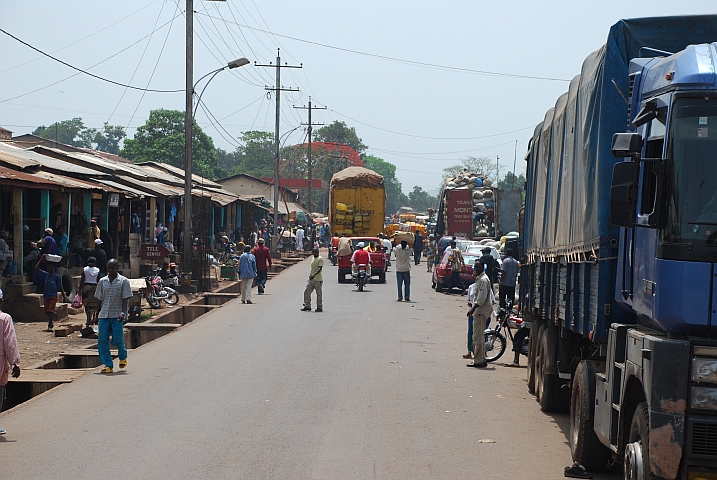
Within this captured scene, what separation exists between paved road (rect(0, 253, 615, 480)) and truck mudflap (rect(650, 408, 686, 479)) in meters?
2.38

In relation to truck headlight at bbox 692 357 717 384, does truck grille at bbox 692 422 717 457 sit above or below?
below

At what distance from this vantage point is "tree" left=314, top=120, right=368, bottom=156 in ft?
415

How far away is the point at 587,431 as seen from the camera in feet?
25.0

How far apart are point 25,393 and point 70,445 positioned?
4720 millimetres

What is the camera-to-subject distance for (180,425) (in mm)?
9234

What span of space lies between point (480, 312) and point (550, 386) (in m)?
3.78

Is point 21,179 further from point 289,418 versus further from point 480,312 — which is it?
point 289,418

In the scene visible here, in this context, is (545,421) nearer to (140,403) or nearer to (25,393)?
(140,403)

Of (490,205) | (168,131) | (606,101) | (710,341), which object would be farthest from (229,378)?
(168,131)

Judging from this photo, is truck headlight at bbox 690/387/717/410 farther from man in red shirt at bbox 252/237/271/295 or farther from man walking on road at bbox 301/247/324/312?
man in red shirt at bbox 252/237/271/295

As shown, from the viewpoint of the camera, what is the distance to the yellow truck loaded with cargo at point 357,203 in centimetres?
4500

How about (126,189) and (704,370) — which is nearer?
(704,370)

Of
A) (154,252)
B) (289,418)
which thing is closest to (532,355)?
(289,418)

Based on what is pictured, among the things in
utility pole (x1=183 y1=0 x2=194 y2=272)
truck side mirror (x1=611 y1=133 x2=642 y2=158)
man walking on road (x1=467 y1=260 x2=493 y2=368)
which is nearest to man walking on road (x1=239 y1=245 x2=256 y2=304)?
utility pole (x1=183 y1=0 x2=194 y2=272)
